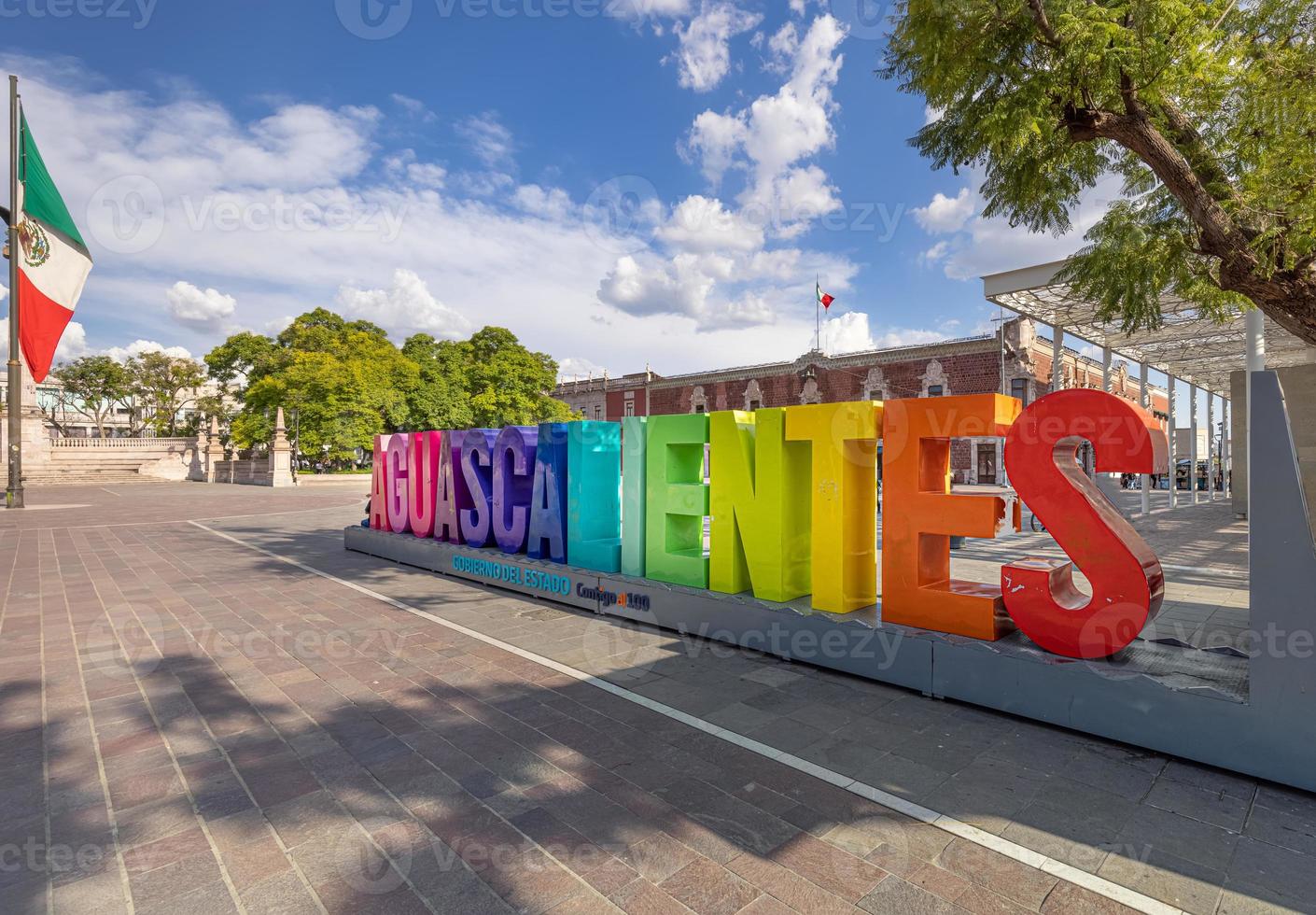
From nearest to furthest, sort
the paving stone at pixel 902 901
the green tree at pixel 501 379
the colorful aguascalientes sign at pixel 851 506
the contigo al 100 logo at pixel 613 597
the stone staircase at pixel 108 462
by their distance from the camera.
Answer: the paving stone at pixel 902 901 < the colorful aguascalientes sign at pixel 851 506 < the contigo al 100 logo at pixel 613 597 < the stone staircase at pixel 108 462 < the green tree at pixel 501 379

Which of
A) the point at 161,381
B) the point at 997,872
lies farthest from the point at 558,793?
the point at 161,381

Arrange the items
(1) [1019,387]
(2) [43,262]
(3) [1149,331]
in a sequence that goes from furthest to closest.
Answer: (1) [1019,387], (2) [43,262], (3) [1149,331]

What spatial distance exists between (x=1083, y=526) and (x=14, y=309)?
24.8 metres

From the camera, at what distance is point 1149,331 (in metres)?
13.6

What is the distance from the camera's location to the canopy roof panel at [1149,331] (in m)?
14.0

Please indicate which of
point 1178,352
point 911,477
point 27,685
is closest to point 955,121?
point 911,477

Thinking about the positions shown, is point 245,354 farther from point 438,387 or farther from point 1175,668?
point 1175,668

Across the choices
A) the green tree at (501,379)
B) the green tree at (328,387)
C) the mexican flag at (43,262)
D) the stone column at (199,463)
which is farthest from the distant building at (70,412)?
the mexican flag at (43,262)

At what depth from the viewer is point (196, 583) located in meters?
8.61

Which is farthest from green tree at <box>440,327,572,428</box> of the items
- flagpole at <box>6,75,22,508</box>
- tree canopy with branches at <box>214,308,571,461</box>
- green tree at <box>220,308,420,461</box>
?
flagpole at <box>6,75,22,508</box>

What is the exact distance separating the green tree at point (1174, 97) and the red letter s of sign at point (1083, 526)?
3.55 m

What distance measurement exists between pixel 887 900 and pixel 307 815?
2673mm

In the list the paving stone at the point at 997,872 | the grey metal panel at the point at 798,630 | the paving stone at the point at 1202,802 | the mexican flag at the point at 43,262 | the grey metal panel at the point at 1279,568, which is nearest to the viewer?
the paving stone at the point at 997,872

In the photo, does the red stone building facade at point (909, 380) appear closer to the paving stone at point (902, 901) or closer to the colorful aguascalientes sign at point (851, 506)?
the colorful aguascalientes sign at point (851, 506)
